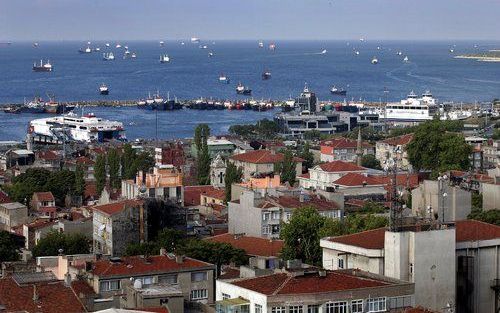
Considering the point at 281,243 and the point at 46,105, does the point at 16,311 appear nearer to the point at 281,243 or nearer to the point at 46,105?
the point at 281,243

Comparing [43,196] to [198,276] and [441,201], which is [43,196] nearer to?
[441,201]

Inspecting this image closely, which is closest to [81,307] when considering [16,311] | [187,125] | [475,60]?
[16,311]

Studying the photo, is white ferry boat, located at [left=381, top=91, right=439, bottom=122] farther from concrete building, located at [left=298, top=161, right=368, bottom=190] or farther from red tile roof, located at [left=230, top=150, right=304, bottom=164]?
concrete building, located at [left=298, top=161, right=368, bottom=190]

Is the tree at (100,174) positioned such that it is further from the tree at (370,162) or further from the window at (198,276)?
the window at (198,276)

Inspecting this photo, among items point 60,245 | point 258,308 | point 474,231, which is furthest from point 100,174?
point 258,308

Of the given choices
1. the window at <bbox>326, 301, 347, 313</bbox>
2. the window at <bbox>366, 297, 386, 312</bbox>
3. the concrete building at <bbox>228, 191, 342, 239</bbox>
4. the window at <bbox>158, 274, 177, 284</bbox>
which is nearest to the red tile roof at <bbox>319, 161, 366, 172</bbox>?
the concrete building at <bbox>228, 191, 342, 239</bbox>

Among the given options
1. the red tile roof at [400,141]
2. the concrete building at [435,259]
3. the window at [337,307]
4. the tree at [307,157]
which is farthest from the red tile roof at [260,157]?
the window at [337,307]
